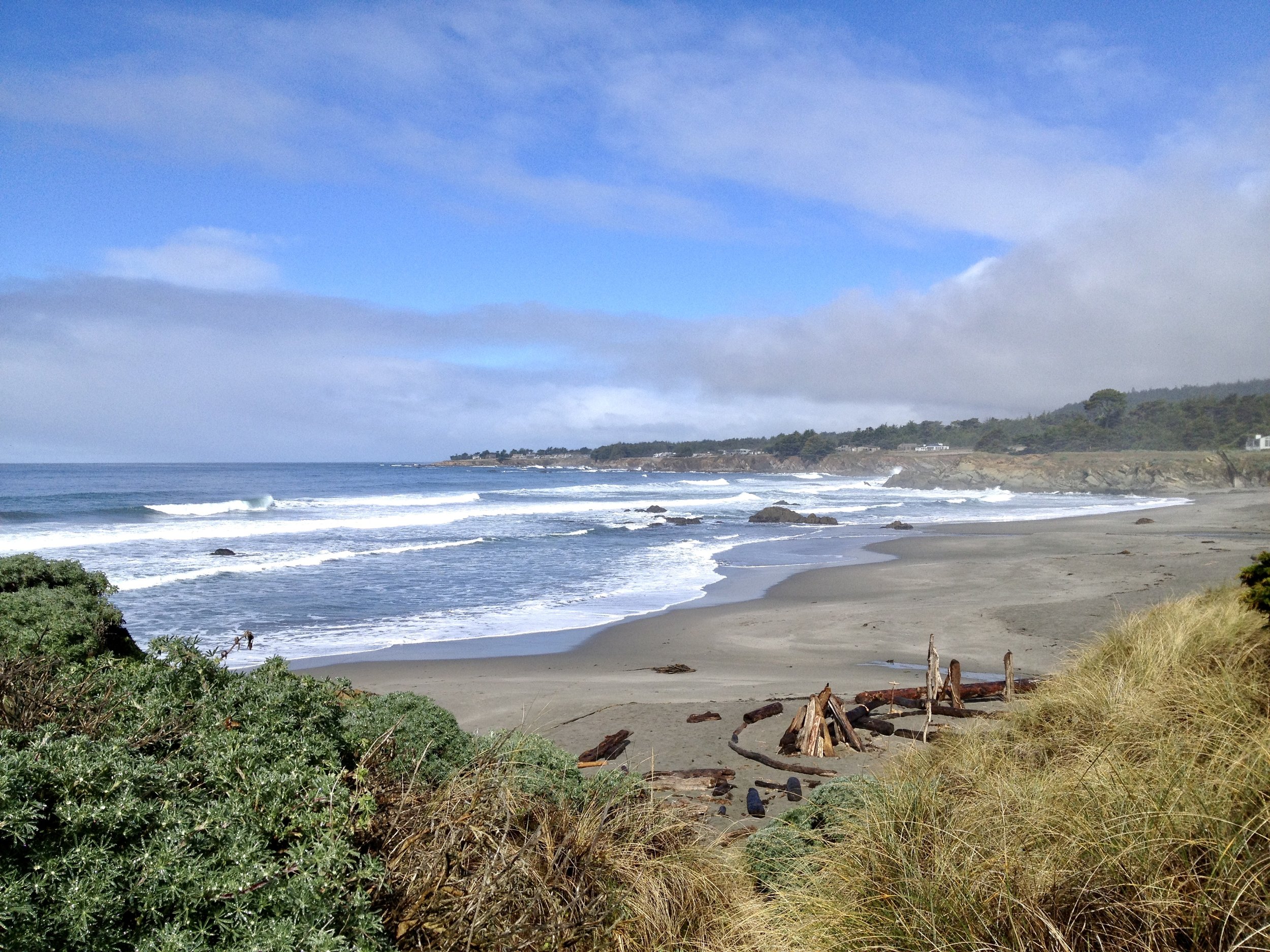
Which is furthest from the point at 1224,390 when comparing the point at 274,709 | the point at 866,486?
the point at 274,709

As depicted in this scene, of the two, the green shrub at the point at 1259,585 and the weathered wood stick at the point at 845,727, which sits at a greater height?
the green shrub at the point at 1259,585

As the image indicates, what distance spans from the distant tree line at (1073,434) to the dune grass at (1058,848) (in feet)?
342

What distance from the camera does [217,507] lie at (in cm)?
4706

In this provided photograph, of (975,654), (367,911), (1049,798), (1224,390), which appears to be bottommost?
(975,654)

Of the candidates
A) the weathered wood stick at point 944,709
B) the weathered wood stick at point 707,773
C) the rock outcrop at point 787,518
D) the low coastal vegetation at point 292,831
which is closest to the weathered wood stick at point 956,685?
the weathered wood stick at point 944,709

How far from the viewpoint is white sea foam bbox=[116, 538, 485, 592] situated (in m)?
20.3

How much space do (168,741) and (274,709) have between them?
35 centimetres

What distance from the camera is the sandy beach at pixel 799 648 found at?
906cm

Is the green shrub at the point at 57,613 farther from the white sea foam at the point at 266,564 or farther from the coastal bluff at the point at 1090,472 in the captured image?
the coastal bluff at the point at 1090,472

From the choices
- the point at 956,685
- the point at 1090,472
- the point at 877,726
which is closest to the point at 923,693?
the point at 956,685

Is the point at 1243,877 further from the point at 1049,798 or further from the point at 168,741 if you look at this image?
the point at 168,741

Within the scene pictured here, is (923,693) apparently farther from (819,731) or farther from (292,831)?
(292,831)

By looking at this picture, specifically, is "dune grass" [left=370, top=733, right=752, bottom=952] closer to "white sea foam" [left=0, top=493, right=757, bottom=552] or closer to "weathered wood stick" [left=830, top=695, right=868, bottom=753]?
"weathered wood stick" [left=830, top=695, right=868, bottom=753]

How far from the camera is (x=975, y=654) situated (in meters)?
13.1
